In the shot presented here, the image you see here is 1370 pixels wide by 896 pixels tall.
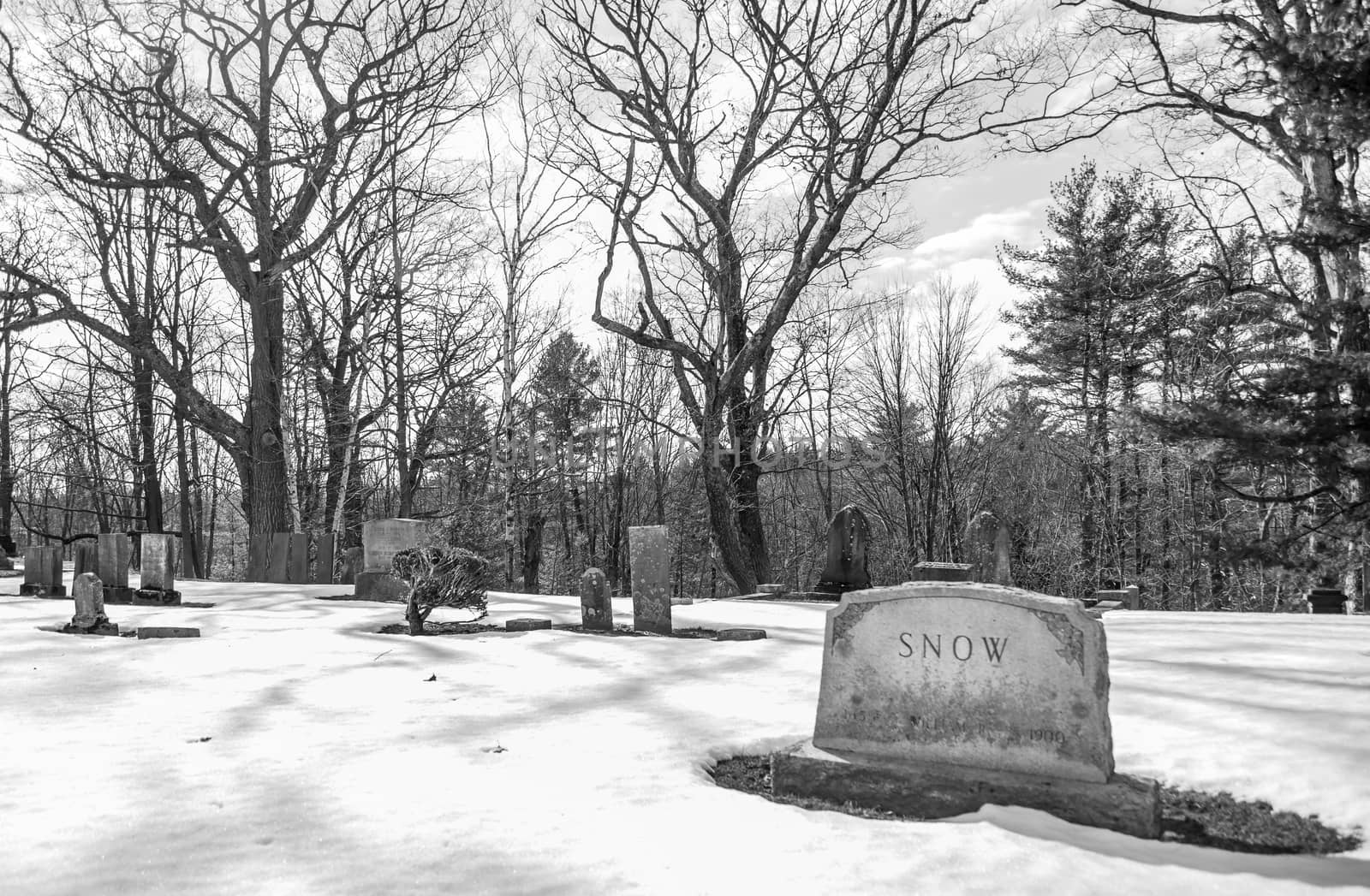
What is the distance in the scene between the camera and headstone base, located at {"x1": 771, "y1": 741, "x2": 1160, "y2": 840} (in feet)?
12.3

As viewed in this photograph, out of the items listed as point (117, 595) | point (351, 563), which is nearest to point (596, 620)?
point (117, 595)

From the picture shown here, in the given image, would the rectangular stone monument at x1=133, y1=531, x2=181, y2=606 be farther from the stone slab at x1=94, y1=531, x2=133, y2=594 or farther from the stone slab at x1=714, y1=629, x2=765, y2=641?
the stone slab at x1=714, y1=629, x2=765, y2=641

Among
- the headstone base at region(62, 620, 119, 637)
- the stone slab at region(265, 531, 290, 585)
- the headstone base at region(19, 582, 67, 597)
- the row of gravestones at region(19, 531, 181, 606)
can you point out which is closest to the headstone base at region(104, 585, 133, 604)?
the row of gravestones at region(19, 531, 181, 606)

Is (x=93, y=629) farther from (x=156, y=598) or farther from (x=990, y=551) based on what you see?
(x=990, y=551)

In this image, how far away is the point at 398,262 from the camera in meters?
22.2

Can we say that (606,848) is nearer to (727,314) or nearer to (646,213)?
(727,314)

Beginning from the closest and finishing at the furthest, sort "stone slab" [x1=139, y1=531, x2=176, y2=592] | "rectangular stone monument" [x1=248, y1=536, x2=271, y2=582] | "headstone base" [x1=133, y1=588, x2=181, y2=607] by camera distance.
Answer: "headstone base" [x1=133, y1=588, x2=181, y2=607] → "stone slab" [x1=139, y1=531, x2=176, y2=592] → "rectangular stone monument" [x1=248, y1=536, x2=271, y2=582]

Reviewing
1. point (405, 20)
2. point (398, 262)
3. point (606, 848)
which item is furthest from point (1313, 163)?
point (398, 262)

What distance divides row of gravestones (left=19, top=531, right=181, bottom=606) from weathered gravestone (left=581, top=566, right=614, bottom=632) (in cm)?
617

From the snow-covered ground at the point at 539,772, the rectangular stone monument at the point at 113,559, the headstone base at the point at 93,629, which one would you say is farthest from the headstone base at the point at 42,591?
the snow-covered ground at the point at 539,772

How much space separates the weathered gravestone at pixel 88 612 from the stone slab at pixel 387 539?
422 cm

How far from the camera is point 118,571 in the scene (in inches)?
508

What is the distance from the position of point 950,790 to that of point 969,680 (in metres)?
0.49

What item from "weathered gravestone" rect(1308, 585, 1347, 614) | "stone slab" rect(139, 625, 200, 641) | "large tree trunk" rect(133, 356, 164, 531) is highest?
"large tree trunk" rect(133, 356, 164, 531)
